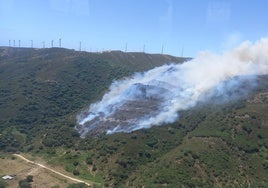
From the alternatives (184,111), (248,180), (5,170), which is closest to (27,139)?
(5,170)

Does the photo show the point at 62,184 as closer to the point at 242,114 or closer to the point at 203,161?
the point at 203,161

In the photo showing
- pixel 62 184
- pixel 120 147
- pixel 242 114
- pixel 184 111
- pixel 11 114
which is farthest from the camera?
pixel 11 114

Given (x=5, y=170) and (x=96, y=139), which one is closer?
(x=5, y=170)

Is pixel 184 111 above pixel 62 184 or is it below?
above

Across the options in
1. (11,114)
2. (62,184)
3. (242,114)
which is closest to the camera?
(62,184)

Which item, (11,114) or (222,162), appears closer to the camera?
(222,162)

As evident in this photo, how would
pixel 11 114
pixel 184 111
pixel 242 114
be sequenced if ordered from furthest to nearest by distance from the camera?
1. pixel 11 114
2. pixel 184 111
3. pixel 242 114

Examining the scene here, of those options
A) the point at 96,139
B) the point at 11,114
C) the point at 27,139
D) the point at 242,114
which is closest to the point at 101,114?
the point at 96,139

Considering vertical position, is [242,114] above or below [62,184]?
above

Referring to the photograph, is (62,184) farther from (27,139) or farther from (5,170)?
(27,139)
